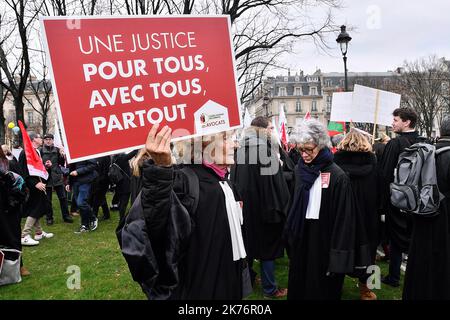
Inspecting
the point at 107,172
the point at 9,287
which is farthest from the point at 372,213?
the point at 107,172

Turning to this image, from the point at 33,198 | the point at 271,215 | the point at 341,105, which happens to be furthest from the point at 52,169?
the point at 341,105

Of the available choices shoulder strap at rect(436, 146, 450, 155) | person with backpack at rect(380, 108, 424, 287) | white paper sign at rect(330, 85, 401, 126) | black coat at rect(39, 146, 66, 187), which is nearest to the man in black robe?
person with backpack at rect(380, 108, 424, 287)

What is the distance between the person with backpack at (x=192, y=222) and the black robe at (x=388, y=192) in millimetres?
3277

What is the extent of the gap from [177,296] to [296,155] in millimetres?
6544

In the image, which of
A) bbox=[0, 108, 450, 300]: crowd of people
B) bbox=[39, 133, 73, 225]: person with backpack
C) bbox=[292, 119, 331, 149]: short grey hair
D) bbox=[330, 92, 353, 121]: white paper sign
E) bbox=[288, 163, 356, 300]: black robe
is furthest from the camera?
bbox=[39, 133, 73, 225]: person with backpack

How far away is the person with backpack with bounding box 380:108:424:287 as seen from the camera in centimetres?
511

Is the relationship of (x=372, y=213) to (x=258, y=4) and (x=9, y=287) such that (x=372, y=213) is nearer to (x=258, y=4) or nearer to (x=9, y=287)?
(x=9, y=287)

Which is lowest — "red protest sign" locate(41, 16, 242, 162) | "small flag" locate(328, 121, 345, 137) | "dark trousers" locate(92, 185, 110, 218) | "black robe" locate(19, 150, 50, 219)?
"dark trousers" locate(92, 185, 110, 218)

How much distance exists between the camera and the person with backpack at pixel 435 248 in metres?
3.71

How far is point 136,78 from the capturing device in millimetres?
2062

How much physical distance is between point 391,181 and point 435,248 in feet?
5.22

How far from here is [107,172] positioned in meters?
9.38

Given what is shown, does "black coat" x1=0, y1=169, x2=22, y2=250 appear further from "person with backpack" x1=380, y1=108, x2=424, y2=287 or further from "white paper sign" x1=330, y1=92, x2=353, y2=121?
"white paper sign" x1=330, y1=92, x2=353, y2=121

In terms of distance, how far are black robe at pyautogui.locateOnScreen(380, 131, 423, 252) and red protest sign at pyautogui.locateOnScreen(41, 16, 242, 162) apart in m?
3.65
